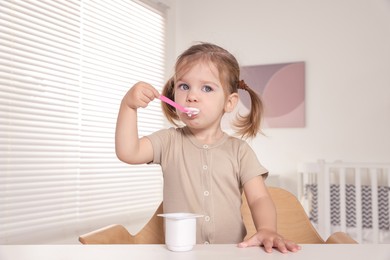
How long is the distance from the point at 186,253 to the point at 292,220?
3.14 ft

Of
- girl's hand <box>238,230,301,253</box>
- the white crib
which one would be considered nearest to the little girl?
girl's hand <box>238,230,301,253</box>

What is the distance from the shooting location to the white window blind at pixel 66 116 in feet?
6.44

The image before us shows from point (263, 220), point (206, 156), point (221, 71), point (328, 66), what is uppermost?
point (328, 66)

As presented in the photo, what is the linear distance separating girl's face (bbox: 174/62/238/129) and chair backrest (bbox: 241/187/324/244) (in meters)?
0.53

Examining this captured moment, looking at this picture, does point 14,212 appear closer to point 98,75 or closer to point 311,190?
point 98,75

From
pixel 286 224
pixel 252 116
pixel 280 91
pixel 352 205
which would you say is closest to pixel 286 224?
pixel 286 224

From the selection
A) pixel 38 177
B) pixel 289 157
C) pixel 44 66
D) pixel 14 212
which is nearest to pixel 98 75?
pixel 44 66

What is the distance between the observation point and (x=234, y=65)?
46.9 inches

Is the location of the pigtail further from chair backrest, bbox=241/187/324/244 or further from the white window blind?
the white window blind

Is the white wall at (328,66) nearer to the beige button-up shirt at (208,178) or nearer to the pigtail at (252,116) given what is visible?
the pigtail at (252,116)

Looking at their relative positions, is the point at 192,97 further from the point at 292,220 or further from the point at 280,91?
the point at 280,91

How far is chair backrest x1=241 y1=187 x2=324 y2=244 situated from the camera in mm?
1458

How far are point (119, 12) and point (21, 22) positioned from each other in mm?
929

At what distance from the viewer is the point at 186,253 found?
0.61 metres
